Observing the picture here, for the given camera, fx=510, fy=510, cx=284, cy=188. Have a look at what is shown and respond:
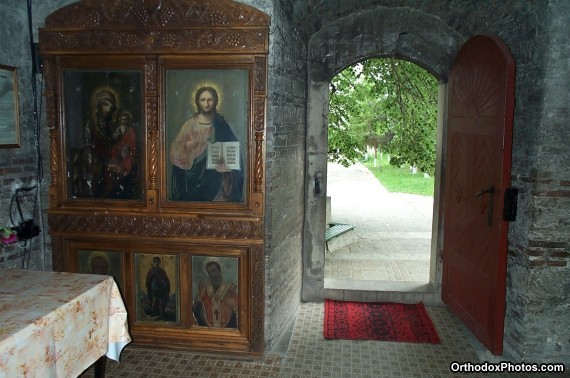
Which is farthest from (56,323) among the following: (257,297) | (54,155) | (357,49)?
(357,49)

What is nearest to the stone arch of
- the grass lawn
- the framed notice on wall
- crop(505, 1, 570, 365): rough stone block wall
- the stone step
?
crop(505, 1, 570, 365): rough stone block wall

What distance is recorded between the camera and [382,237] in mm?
8859

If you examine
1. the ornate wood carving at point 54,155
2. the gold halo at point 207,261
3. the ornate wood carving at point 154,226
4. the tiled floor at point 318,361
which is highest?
the ornate wood carving at point 54,155

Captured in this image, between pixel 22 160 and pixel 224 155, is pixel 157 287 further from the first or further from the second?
pixel 22 160

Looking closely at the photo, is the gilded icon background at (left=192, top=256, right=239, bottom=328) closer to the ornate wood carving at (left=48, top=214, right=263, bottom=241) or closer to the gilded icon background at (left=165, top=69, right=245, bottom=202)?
the ornate wood carving at (left=48, top=214, right=263, bottom=241)

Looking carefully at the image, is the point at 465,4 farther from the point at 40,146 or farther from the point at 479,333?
the point at 40,146

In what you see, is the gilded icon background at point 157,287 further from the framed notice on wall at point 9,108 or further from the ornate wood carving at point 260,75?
the ornate wood carving at point 260,75

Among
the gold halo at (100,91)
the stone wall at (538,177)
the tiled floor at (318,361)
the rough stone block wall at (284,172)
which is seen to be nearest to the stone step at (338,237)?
the rough stone block wall at (284,172)

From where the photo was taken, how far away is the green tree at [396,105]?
26.6 ft

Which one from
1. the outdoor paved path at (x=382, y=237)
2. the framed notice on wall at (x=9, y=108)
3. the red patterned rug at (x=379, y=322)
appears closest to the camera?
the framed notice on wall at (x=9, y=108)

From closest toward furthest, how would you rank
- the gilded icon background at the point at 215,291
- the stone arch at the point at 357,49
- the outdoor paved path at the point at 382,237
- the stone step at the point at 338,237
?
the gilded icon background at the point at 215,291 → the stone arch at the point at 357,49 → the outdoor paved path at the point at 382,237 → the stone step at the point at 338,237

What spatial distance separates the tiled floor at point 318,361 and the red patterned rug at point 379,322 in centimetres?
12

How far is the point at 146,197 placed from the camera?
13.7 feet

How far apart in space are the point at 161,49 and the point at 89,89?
73 cm
